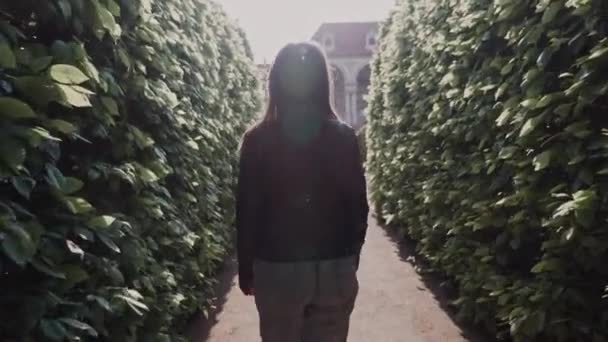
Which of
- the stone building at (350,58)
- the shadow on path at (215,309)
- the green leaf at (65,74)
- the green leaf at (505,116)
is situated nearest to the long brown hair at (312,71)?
the green leaf at (65,74)

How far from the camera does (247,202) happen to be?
2.58 metres

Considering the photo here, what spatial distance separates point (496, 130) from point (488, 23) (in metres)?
0.77

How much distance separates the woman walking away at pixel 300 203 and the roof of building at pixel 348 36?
1553 inches

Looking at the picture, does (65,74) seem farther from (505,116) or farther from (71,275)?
(505,116)

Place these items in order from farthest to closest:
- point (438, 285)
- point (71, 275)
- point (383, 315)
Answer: point (438, 285) < point (383, 315) < point (71, 275)

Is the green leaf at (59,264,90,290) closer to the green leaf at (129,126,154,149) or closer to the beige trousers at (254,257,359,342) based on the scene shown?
the beige trousers at (254,257,359,342)

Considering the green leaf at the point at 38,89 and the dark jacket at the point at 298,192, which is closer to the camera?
the green leaf at the point at 38,89

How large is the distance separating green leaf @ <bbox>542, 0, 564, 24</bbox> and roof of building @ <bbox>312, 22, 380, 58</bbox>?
38961 millimetres

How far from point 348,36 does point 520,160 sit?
131 ft

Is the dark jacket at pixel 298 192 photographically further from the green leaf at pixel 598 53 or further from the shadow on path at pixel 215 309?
the shadow on path at pixel 215 309

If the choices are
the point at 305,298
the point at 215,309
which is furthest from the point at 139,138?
A: the point at 215,309

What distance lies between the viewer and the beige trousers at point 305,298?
2508 millimetres

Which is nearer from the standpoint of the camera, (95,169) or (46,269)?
(46,269)

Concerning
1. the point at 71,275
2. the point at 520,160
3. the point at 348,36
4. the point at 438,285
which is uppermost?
the point at 348,36
